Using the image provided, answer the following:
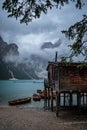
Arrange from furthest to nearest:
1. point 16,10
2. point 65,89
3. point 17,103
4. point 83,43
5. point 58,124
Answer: point 17,103
point 65,89
point 58,124
point 83,43
point 16,10

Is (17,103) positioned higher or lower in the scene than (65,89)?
lower

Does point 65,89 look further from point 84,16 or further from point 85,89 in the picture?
point 84,16

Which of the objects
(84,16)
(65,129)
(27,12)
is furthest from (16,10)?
(65,129)

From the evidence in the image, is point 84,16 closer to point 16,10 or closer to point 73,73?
point 16,10

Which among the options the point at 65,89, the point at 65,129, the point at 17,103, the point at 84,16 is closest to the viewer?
the point at 84,16

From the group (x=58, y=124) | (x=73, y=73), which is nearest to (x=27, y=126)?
(x=58, y=124)

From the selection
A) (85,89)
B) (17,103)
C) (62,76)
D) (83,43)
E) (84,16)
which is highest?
(84,16)

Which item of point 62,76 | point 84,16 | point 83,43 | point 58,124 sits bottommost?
point 58,124

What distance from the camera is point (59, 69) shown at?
28.3 metres

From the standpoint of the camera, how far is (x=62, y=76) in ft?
92.9

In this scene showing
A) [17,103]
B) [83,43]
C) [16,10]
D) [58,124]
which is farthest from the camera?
[17,103]

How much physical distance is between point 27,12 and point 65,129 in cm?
1515

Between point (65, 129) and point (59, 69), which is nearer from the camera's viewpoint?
point (65, 129)

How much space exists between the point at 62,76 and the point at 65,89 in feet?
5.39
